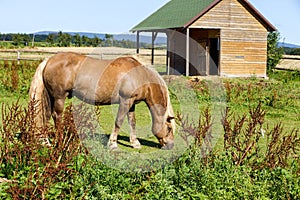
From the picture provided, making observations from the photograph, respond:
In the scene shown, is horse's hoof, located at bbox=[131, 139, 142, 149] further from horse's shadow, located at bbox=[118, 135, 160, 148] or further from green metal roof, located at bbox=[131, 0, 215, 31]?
green metal roof, located at bbox=[131, 0, 215, 31]

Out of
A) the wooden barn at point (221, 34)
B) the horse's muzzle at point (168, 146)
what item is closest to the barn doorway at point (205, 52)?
the wooden barn at point (221, 34)

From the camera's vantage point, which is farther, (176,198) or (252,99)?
(252,99)

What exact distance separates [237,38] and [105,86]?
17557 mm

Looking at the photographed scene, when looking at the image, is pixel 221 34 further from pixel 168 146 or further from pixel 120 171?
pixel 120 171

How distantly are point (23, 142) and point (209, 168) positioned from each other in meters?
2.09

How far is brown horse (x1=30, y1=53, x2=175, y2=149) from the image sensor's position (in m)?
7.15

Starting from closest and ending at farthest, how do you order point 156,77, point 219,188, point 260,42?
1. point 219,188
2. point 156,77
3. point 260,42

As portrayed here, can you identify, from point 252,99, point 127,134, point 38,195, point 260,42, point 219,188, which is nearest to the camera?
point 38,195

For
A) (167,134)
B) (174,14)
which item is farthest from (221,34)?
(167,134)

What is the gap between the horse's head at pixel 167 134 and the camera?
7.22 meters

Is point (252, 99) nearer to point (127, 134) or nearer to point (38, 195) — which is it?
point (127, 134)

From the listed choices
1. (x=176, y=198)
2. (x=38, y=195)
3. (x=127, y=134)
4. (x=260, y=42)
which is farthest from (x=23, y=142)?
(x=260, y=42)

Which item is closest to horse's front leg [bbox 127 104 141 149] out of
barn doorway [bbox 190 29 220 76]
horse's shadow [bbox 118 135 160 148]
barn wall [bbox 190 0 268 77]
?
horse's shadow [bbox 118 135 160 148]

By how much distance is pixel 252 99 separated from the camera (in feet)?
45.1
